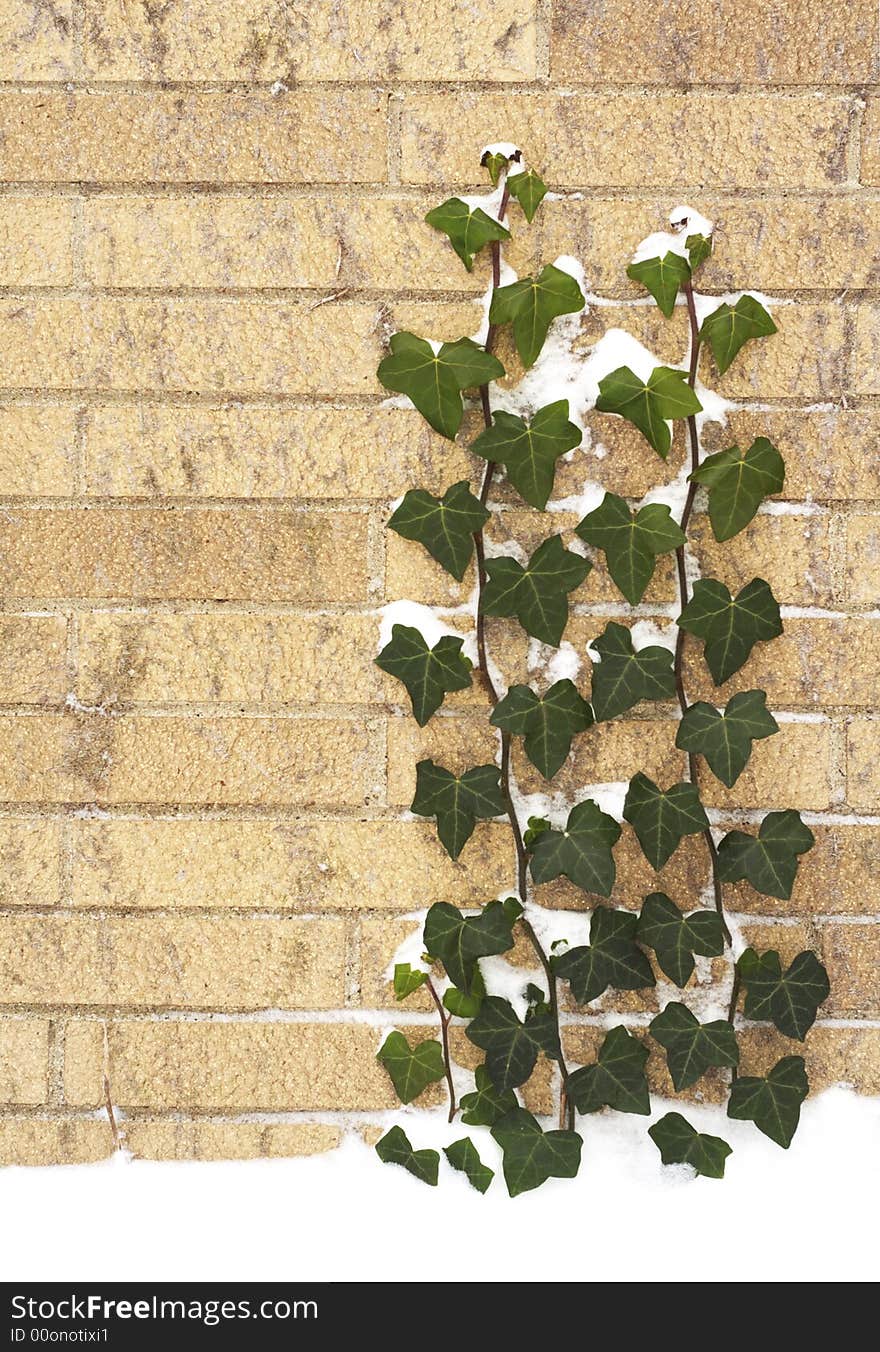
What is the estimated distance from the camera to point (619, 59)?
860 millimetres

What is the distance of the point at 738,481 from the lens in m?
0.85

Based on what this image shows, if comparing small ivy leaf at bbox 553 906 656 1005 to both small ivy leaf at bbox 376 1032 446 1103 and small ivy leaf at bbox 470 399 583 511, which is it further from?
small ivy leaf at bbox 470 399 583 511

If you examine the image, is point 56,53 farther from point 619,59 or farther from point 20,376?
point 619,59

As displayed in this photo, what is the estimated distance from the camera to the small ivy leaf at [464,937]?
2.81ft

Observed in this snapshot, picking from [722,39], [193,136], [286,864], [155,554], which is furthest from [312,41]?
A: [286,864]

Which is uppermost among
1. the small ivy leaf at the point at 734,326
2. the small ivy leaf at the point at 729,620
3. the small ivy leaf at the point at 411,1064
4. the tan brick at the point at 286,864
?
the small ivy leaf at the point at 734,326

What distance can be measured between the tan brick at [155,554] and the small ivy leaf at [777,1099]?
583 mm

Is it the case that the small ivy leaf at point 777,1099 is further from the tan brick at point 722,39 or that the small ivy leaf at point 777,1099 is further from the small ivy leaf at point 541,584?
the tan brick at point 722,39

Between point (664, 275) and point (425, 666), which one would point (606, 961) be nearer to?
point (425, 666)

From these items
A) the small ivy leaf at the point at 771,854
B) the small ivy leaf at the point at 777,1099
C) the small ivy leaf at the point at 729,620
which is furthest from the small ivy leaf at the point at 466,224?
the small ivy leaf at the point at 777,1099

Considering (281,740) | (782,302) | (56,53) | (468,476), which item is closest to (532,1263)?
(281,740)

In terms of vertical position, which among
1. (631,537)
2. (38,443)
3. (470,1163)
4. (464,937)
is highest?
(38,443)

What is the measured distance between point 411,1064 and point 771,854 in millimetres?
386

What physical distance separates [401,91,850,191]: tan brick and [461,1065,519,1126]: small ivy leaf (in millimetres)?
834
